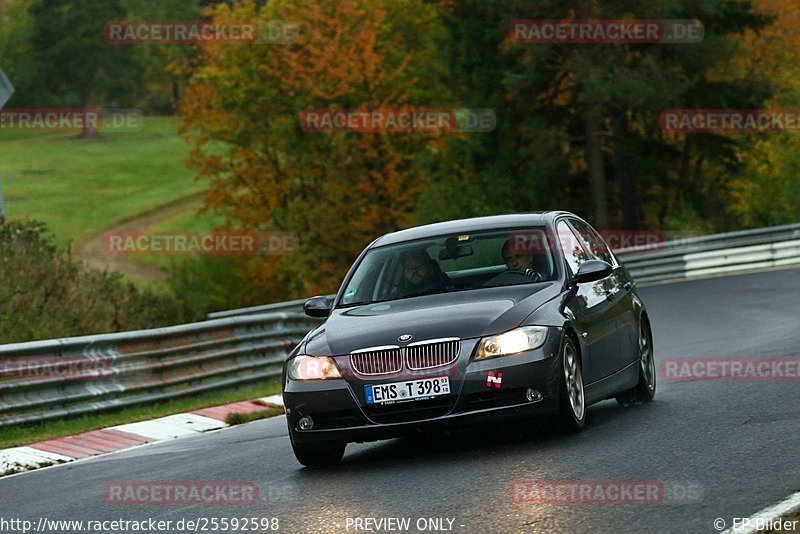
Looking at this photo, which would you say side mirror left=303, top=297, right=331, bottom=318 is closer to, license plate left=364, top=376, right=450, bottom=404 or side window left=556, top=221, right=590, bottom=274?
license plate left=364, top=376, right=450, bottom=404

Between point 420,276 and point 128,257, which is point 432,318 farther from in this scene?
point 128,257

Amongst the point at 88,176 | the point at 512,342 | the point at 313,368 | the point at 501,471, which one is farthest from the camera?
the point at 88,176

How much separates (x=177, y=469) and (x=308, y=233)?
143 ft

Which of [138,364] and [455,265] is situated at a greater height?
[455,265]

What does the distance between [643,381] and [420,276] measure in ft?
7.39

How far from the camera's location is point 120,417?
1516cm

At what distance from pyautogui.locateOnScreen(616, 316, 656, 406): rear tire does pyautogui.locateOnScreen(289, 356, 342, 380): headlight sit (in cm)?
312

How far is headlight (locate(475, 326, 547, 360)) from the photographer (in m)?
9.11

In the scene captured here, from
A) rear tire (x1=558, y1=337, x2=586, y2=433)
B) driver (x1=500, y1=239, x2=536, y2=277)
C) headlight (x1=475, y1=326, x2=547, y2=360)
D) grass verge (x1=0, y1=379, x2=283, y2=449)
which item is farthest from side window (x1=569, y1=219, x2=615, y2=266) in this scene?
grass verge (x1=0, y1=379, x2=283, y2=449)

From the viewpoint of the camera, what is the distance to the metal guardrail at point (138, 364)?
558 inches

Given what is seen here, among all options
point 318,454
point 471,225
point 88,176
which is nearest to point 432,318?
point 318,454

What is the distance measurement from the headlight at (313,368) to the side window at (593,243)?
295cm

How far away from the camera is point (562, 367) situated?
30.7 ft

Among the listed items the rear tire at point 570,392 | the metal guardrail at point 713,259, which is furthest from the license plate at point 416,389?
the metal guardrail at point 713,259
